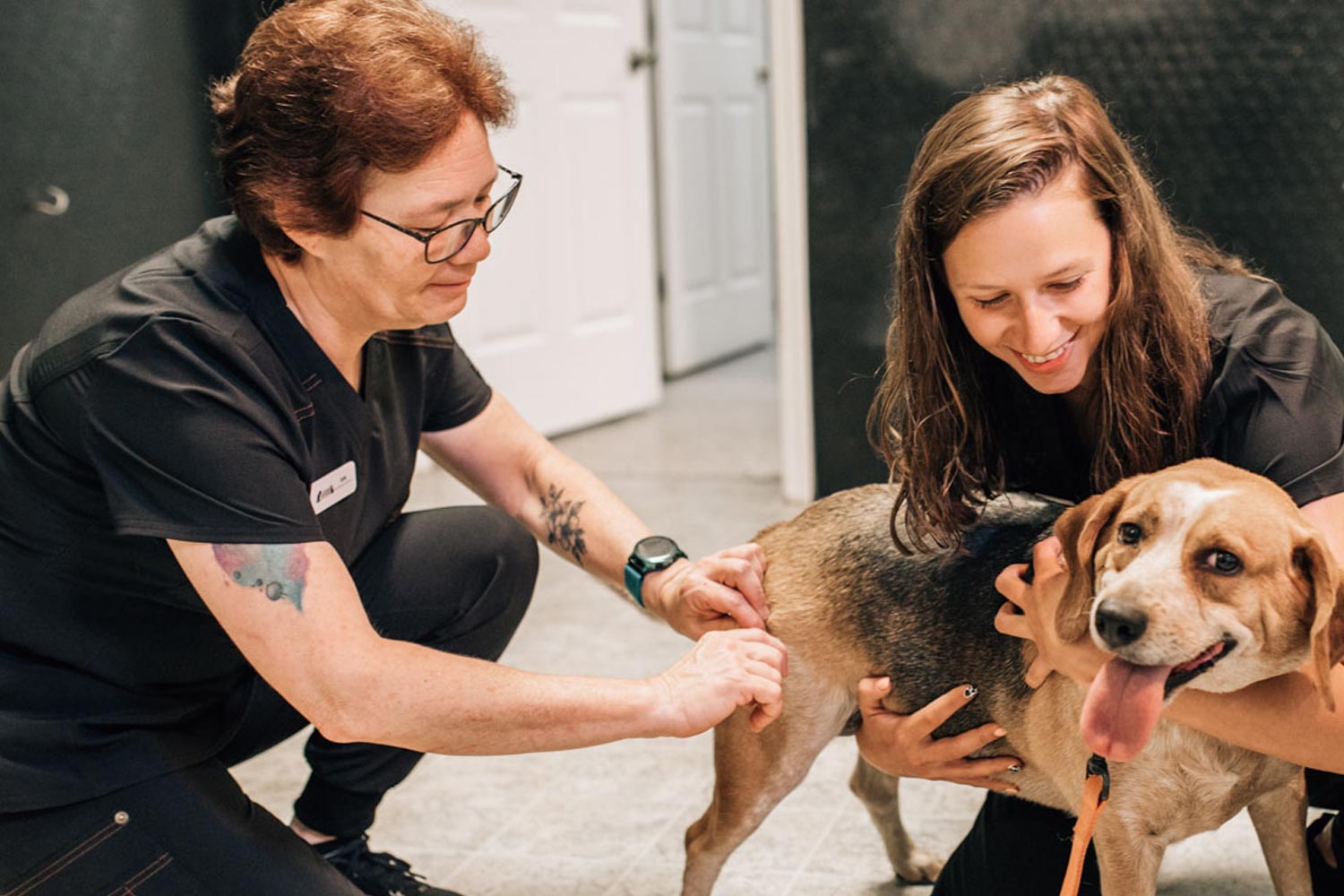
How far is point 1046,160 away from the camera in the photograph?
5.66 feet

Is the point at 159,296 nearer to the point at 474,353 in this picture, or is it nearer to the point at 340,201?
the point at 340,201

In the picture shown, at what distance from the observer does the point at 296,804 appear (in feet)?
7.52

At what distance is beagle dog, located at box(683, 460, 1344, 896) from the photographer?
57.6 inches

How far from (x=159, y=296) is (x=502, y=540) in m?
0.79

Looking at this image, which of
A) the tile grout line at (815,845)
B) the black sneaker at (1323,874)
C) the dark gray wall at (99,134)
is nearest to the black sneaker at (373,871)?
the tile grout line at (815,845)

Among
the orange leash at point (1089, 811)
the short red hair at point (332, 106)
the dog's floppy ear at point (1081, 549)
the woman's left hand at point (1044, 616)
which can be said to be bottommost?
the orange leash at point (1089, 811)

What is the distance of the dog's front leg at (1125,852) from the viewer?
1737 mm

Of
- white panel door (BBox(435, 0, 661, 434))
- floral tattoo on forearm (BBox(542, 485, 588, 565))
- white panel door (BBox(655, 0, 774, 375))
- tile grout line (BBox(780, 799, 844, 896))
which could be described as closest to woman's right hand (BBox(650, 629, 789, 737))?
floral tattoo on forearm (BBox(542, 485, 588, 565))

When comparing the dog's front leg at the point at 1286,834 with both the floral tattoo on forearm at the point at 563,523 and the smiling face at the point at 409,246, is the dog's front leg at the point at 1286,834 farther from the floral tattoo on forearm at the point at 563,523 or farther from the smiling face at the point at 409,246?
A: the smiling face at the point at 409,246

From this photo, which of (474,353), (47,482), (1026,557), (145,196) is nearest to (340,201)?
(47,482)

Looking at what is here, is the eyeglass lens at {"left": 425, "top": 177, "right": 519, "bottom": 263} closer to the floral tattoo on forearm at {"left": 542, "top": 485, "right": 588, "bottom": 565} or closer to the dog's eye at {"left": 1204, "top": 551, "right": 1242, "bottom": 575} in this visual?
the floral tattoo on forearm at {"left": 542, "top": 485, "right": 588, "bottom": 565}

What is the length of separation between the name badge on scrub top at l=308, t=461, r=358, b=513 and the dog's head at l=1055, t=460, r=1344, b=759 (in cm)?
101

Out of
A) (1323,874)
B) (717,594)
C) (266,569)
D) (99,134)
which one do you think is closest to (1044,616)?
(717,594)

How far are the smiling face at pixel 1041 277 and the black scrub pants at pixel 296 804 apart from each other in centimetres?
97
